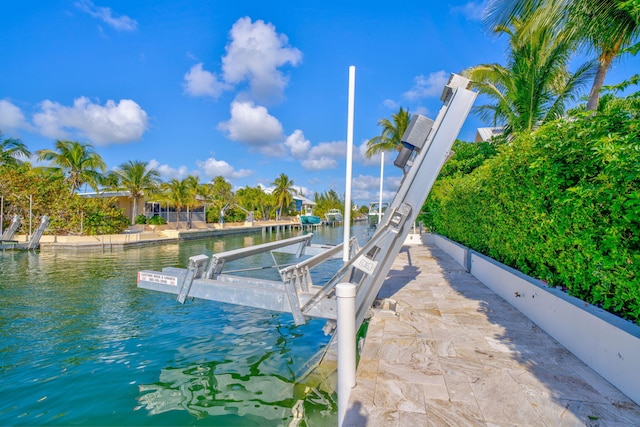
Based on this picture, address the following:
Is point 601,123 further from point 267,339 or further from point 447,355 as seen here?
point 267,339

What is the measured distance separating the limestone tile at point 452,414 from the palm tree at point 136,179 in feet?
116

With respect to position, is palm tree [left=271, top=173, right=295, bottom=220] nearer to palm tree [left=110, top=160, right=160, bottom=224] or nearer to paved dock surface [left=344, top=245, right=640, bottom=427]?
palm tree [left=110, top=160, right=160, bottom=224]

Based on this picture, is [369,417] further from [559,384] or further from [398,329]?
[398,329]

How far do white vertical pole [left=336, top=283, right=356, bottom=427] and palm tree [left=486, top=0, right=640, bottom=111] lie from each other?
17.2 ft

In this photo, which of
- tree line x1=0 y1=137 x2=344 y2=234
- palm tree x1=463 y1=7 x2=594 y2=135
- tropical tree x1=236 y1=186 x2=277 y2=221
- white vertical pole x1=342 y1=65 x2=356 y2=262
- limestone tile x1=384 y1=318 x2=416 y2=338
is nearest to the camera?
limestone tile x1=384 y1=318 x2=416 y2=338

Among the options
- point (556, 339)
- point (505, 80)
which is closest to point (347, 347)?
point (556, 339)

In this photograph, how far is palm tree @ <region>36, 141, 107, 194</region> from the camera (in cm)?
2966

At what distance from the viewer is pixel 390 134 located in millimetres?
23906

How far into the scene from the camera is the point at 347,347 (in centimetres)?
274

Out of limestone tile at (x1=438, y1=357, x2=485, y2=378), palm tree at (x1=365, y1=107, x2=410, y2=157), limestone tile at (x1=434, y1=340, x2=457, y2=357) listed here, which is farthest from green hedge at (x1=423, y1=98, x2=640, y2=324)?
palm tree at (x1=365, y1=107, x2=410, y2=157)

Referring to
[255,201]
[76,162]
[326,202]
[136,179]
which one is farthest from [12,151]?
[326,202]

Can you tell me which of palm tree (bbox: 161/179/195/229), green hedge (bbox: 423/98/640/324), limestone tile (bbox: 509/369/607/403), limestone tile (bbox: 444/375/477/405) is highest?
palm tree (bbox: 161/179/195/229)

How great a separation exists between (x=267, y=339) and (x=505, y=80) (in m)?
12.5

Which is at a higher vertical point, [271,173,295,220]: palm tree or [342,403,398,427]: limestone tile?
[271,173,295,220]: palm tree
